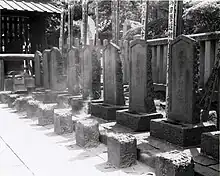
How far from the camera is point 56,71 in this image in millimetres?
9719

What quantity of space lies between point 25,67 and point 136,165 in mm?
14664

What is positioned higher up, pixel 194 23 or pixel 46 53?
pixel 194 23

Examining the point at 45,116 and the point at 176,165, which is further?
the point at 45,116

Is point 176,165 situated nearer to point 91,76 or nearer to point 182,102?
point 182,102

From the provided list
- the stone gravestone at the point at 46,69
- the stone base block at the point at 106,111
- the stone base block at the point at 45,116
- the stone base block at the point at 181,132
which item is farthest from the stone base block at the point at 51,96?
the stone base block at the point at 181,132

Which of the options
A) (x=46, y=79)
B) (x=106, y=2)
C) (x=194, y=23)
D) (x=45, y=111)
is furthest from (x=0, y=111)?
(x=106, y=2)

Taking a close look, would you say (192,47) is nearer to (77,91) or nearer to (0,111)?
(77,91)

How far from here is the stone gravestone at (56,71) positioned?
957 cm

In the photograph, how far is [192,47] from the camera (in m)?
4.46

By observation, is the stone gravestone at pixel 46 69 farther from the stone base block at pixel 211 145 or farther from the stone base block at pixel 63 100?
the stone base block at pixel 211 145

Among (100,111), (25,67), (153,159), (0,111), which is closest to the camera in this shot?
(153,159)

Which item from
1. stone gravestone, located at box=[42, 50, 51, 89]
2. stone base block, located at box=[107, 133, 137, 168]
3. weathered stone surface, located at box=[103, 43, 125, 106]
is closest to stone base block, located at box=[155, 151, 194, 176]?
stone base block, located at box=[107, 133, 137, 168]

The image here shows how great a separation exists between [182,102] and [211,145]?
42.9 inches

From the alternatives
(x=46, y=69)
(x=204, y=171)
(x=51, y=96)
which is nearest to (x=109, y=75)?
(x=51, y=96)
